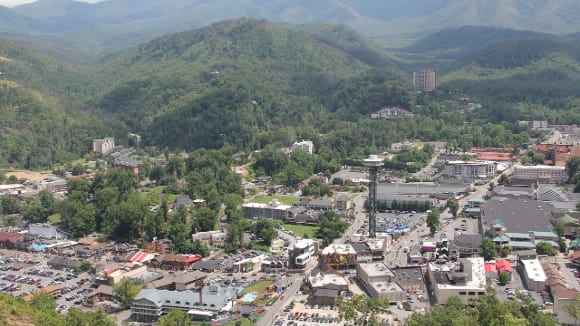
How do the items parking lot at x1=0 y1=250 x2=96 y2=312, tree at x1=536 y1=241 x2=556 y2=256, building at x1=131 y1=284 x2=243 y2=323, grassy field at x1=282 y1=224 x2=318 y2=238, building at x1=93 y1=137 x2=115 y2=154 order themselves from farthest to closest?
building at x1=93 y1=137 x2=115 y2=154
grassy field at x1=282 y1=224 x2=318 y2=238
tree at x1=536 y1=241 x2=556 y2=256
parking lot at x1=0 y1=250 x2=96 y2=312
building at x1=131 y1=284 x2=243 y2=323

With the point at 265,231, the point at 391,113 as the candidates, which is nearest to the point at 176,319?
the point at 265,231

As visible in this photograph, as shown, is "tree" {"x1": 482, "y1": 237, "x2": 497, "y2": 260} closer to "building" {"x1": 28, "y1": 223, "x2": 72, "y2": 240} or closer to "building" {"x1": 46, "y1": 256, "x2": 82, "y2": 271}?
"building" {"x1": 46, "y1": 256, "x2": 82, "y2": 271}

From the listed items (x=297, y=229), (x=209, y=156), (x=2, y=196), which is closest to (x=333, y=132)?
(x=209, y=156)

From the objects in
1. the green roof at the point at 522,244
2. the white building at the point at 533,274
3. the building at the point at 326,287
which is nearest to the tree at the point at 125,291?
the building at the point at 326,287

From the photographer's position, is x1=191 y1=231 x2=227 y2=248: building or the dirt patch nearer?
x1=191 y1=231 x2=227 y2=248: building

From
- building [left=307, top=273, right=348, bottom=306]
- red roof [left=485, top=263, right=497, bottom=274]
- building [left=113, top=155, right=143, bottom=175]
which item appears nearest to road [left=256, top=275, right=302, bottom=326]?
building [left=307, top=273, right=348, bottom=306]

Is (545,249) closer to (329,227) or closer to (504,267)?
(504,267)
